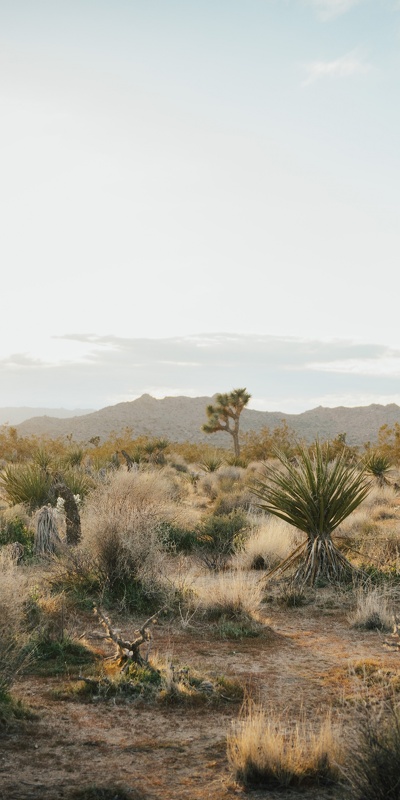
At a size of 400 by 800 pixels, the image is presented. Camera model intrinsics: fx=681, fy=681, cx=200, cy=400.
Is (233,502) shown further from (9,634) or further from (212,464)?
(9,634)

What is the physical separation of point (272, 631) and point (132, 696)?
9.27ft

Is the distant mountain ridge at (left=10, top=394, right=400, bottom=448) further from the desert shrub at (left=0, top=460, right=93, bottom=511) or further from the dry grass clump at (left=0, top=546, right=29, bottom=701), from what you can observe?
the dry grass clump at (left=0, top=546, right=29, bottom=701)

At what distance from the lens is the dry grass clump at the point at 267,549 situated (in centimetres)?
1202

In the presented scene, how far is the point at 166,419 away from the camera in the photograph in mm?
100438

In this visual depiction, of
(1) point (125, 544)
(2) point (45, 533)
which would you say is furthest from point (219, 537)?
(1) point (125, 544)

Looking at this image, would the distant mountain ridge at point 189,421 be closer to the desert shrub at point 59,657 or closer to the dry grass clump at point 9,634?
the desert shrub at point 59,657

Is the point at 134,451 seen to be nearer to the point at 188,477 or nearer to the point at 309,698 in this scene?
the point at 188,477

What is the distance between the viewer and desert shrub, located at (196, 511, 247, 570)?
1336cm

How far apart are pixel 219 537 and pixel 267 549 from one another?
1.90m

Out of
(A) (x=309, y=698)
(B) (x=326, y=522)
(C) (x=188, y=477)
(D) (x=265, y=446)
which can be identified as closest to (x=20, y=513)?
(B) (x=326, y=522)

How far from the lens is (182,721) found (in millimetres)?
5660

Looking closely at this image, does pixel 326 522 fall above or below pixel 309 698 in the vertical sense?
above

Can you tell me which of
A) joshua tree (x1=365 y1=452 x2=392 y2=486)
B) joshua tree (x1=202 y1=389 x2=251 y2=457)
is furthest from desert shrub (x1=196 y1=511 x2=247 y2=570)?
joshua tree (x1=202 y1=389 x2=251 y2=457)

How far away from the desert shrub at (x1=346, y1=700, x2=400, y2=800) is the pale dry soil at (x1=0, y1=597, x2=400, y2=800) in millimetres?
337
